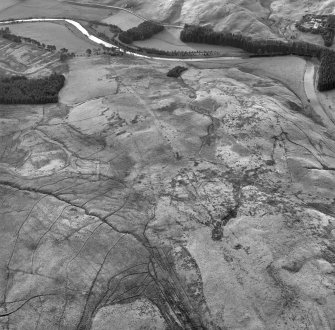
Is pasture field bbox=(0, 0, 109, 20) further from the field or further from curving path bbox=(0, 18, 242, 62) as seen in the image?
the field

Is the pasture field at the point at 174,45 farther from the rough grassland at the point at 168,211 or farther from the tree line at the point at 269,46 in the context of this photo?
the rough grassland at the point at 168,211

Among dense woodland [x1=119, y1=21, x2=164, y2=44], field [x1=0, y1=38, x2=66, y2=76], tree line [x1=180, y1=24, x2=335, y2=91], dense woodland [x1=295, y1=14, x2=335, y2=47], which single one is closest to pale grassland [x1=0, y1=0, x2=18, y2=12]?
field [x1=0, y1=38, x2=66, y2=76]

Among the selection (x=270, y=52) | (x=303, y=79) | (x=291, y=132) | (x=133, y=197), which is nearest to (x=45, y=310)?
(x=133, y=197)

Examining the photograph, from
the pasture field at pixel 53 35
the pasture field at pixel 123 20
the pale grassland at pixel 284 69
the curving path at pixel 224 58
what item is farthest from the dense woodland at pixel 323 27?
the pasture field at pixel 53 35

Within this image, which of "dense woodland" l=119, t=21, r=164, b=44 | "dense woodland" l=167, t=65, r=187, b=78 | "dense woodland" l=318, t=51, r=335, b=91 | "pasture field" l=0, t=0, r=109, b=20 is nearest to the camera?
"dense woodland" l=318, t=51, r=335, b=91

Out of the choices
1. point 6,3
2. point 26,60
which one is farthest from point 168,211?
point 6,3

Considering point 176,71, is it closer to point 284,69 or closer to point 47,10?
point 284,69

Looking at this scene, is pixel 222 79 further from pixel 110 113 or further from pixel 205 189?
pixel 205 189
